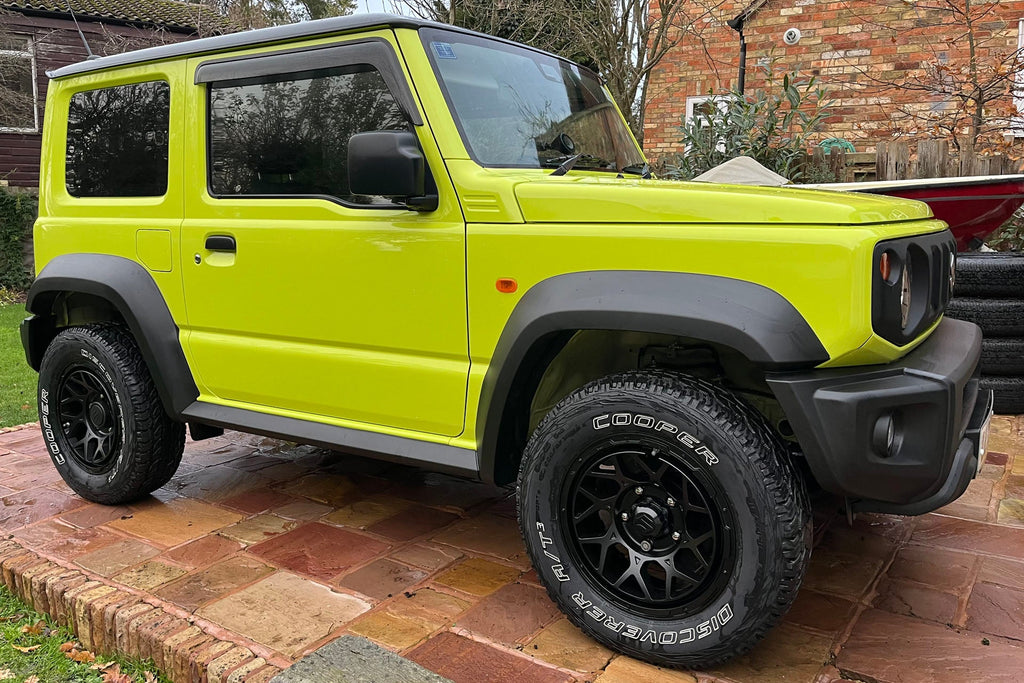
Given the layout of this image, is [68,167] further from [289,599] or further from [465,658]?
[465,658]

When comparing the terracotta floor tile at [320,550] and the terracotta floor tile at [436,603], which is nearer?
the terracotta floor tile at [436,603]

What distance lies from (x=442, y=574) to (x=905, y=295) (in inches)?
70.1

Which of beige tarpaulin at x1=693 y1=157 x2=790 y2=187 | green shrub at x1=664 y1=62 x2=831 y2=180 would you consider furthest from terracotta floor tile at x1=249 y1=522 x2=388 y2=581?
green shrub at x1=664 y1=62 x2=831 y2=180

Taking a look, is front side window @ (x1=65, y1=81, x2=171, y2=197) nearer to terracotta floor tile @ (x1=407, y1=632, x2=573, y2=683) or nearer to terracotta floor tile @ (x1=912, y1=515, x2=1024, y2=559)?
terracotta floor tile @ (x1=407, y1=632, x2=573, y2=683)

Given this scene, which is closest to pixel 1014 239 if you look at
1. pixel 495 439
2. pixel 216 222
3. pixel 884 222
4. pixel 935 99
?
pixel 935 99

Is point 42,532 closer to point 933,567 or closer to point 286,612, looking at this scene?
point 286,612

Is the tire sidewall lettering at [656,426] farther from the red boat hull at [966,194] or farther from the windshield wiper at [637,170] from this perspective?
the red boat hull at [966,194]

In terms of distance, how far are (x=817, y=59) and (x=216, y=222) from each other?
8726mm

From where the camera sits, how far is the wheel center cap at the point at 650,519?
2.33 meters

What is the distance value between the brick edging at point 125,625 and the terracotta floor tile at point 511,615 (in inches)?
25.0

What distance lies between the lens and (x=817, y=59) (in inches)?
388

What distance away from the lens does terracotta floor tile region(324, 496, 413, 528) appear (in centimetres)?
346

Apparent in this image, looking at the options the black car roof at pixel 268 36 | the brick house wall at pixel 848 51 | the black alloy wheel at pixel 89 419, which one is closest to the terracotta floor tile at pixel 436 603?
the black alloy wheel at pixel 89 419

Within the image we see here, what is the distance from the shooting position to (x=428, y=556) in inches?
122
